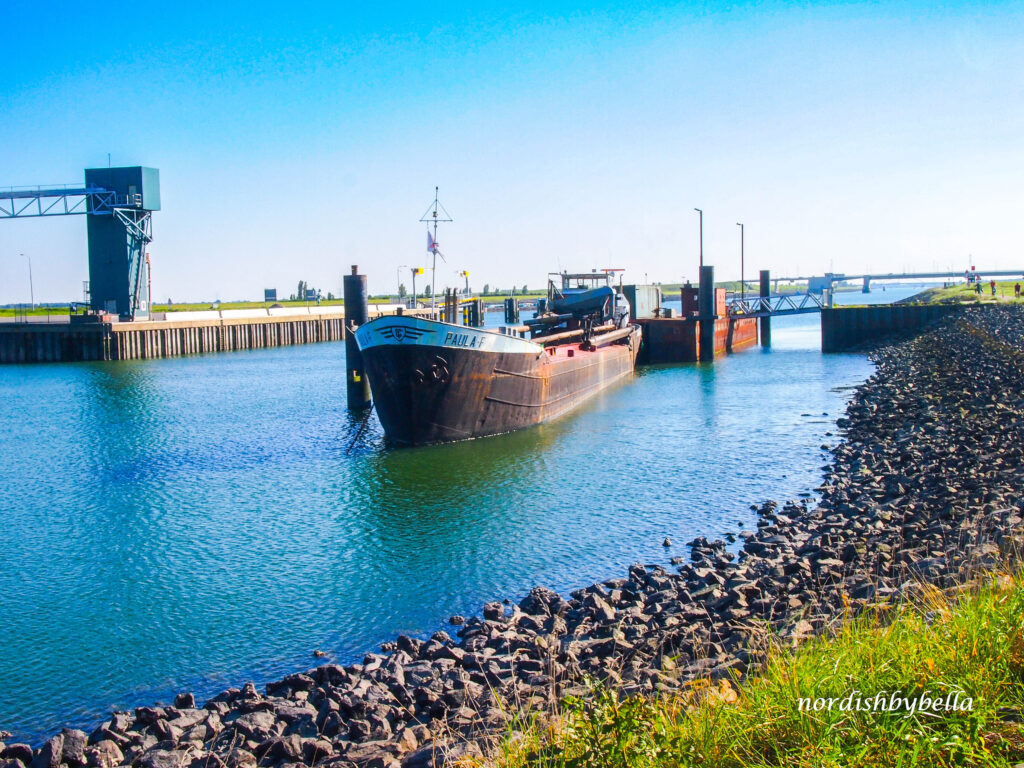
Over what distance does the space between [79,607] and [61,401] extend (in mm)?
27638

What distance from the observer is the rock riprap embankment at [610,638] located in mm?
7102

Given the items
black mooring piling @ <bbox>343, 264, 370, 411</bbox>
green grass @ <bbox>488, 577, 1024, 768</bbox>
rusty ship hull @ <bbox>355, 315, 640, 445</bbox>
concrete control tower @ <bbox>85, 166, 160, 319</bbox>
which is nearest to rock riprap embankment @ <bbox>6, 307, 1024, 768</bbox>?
green grass @ <bbox>488, 577, 1024, 768</bbox>

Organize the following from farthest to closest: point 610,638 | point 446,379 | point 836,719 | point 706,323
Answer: point 706,323, point 446,379, point 610,638, point 836,719

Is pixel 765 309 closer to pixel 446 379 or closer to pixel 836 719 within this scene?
pixel 446 379

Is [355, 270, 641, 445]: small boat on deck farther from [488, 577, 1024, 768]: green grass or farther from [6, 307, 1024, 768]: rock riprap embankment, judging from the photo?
[488, 577, 1024, 768]: green grass

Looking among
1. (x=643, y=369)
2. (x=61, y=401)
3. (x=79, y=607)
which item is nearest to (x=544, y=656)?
(x=79, y=607)

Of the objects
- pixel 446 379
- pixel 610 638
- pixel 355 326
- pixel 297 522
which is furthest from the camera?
pixel 355 326

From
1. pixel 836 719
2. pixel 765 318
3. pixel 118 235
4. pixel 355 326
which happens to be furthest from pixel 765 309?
pixel 836 719

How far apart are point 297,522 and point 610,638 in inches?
358

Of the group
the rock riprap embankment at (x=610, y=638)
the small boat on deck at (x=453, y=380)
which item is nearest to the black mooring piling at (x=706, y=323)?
the small boat on deck at (x=453, y=380)

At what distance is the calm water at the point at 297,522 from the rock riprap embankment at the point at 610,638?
1204 mm

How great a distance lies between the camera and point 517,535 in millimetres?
15086

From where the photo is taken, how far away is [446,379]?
2262 centimetres

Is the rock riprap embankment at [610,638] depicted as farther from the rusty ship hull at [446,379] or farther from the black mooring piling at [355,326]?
the black mooring piling at [355,326]
